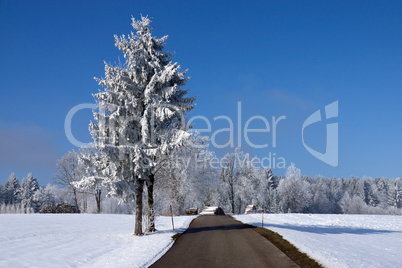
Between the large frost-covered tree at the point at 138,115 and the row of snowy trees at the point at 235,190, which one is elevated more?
the large frost-covered tree at the point at 138,115

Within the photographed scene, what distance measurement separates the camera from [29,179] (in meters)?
73.9

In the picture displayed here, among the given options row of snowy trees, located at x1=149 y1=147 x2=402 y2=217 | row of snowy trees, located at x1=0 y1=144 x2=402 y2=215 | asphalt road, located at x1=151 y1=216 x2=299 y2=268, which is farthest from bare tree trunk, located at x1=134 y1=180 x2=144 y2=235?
asphalt road, located at x1=151 y1=216 x2=299 y2=268

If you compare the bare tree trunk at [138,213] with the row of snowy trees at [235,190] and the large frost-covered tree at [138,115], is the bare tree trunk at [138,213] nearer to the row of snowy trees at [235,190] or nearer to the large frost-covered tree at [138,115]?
the large frost-covered tree at [138,115]

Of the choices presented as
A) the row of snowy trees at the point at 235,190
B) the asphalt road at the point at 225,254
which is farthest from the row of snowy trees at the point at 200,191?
the asphalt road at the point at 225,254

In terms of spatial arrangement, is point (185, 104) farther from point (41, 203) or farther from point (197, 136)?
point (41, 203)

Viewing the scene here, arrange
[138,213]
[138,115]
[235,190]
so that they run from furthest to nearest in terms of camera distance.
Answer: [235,190] < [138,115] < [138,213]

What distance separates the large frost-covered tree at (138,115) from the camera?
16.7 metres

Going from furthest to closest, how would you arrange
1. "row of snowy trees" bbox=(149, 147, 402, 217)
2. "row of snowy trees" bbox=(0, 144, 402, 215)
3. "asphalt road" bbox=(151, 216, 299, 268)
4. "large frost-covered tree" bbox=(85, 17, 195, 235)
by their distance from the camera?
"row of snowy trees" bbox=(149, 147, 402, 217)
"row of snowy trees" bbox=(0, 144, 402, 215)
"large frost-covered tree" bbox=(85, 17, 195, 235)
"asphalt road" bbox=(151, 216, 299, 268)

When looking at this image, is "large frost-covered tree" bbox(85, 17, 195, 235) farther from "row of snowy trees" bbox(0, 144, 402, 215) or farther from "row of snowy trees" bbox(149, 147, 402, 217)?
"row of snowy trees" bbox(149, 147, 402, 217)

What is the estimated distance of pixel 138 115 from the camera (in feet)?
60.3

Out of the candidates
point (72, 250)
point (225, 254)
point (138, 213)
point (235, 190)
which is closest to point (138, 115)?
point (138, 213)

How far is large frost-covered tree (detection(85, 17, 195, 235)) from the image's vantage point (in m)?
16.7

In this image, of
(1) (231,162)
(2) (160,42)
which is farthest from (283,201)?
(2) (160,42)

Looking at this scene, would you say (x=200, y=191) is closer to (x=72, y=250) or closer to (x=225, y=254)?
(x=72, y=250)
